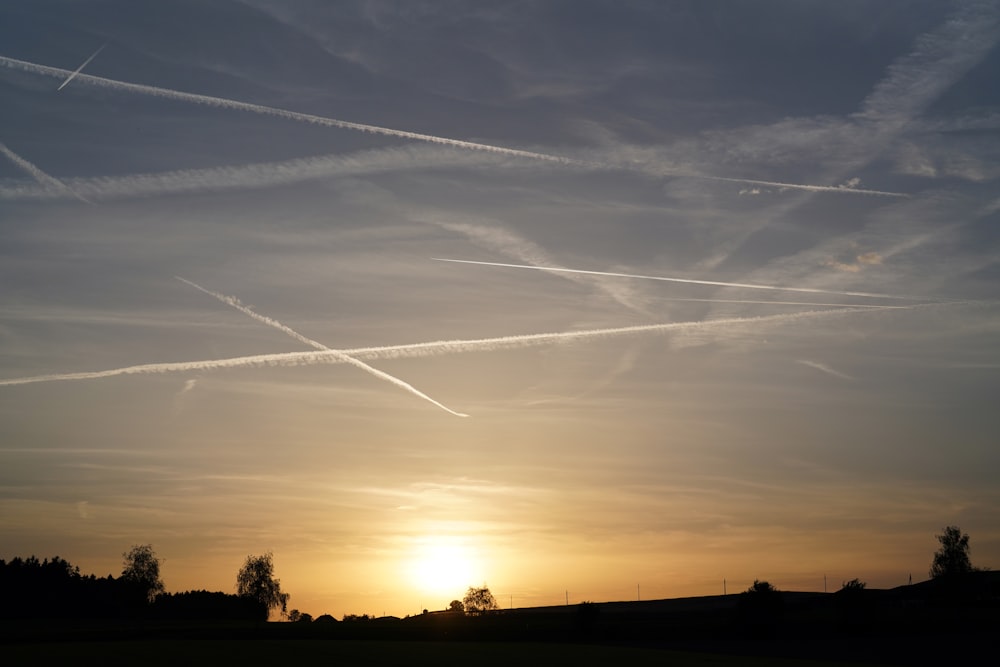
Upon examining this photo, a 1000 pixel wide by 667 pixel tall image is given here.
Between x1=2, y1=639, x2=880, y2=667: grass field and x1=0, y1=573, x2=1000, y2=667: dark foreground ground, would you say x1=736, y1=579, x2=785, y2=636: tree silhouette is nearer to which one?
x1=0, y1=573, x2=1000, y2=667: dark foreground ground

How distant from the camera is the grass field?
96.2m

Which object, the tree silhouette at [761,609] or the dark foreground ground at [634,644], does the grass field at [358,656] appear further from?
the tree silhouette at [761,609]

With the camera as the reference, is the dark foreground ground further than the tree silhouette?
No

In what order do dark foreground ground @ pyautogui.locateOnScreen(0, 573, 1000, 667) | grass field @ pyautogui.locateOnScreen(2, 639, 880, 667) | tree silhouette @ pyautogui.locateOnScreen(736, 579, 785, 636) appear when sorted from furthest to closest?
tree silhouette @ pyautogui.locateOnScreen(736, 579, 785, 636) < dark foreground ground @ pyautogui.locateOnScreen(0, 573, 1000, 667) < grass field @ pyautogui.locateOnScreen(2, 639, 880, 667)

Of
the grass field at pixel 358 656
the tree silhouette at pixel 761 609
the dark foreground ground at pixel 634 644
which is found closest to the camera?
the grass field at pixel 358 656

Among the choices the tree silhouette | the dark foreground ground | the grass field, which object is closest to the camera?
the grass field

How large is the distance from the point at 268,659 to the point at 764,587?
85699 millimetres

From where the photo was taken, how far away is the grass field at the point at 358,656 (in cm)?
9625

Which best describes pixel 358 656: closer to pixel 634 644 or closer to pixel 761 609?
pixel 634 644

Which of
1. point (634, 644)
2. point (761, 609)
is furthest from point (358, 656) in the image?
point (761, 609)

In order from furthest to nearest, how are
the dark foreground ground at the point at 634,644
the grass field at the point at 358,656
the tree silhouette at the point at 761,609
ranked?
the tree silhouette at the point at 761,609 → the dark foreground ground at the point at 634,644 → the grass field at the point at 358,656

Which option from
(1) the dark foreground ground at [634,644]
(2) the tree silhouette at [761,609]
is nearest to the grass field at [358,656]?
(1) the dark foreground ground at [634,644]

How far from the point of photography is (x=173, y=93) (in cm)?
10512

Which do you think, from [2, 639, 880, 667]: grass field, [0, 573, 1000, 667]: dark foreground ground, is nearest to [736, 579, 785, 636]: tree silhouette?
[0, 573, 1000, 667]: dark foreground ground
